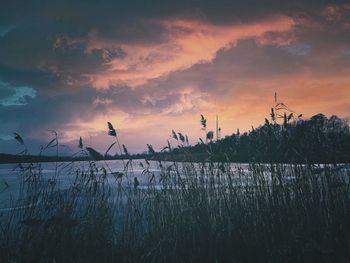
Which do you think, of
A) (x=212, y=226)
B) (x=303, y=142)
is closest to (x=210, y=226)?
(x=212, y=226)

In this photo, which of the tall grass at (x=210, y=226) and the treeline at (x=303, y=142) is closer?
the tall grass at (x=210, y=226)

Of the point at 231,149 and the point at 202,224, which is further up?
the point at 231,149

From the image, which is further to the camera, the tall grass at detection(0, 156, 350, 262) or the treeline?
the treeline

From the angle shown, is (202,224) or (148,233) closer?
(202,224)

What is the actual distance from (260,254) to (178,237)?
1306 mm

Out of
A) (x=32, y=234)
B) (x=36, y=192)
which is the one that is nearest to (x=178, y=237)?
(x=32, y=234)

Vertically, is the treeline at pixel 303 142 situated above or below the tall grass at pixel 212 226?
above

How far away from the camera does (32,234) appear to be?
5.07 m

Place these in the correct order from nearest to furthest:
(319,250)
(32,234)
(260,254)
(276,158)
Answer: (319,250) < (260,254) < (32,234) < (276,158)

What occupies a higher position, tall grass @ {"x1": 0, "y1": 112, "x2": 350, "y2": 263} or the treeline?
the treeline

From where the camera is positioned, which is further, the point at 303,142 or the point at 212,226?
the point at 303,142

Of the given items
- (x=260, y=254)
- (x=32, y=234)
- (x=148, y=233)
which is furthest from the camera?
(x=148, y=233)

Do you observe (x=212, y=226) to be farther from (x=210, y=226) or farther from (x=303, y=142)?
(x=303, y=142)

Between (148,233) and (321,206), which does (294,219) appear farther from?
(148,233)
